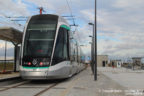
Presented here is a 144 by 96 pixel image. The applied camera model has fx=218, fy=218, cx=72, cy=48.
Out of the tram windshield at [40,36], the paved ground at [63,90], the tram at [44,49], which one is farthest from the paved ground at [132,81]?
the tram windshield at [40,36]

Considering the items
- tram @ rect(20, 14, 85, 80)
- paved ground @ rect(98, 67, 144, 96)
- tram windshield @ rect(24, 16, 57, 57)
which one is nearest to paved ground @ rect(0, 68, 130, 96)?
paved ground @ rect(98, 67, 144, 96)

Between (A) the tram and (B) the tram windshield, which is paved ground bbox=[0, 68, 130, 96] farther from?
(B) the tram windshield

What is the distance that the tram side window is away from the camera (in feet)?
40.1

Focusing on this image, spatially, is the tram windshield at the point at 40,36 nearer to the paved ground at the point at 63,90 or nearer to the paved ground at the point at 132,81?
the paved ground at the point at 63,90

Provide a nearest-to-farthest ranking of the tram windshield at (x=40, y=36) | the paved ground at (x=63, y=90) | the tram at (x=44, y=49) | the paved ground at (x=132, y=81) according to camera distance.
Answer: the paved ground at (x=63, y=90), the paved ground at (x=132, y=81), the tram at (x=44, y=49), the tram windshield at (x=40, y=36)

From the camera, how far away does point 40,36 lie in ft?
40.3

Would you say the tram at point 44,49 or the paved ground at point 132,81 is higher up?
the tram at point 44,49

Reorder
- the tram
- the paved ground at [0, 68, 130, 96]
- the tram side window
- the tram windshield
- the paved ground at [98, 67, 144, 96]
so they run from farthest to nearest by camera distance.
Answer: the tram side window → the tram windshield → the tram → the paved ground at [98, 67, 144, 96] → the paved ground at [0, 68, 130, 96]

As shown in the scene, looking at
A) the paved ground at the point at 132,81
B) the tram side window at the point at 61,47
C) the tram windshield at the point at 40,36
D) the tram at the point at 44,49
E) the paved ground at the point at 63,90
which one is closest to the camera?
the paved ground at the point at 63,90

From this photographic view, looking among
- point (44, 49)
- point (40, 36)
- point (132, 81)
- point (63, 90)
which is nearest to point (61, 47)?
point (44, 49)

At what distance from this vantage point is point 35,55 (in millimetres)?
11805

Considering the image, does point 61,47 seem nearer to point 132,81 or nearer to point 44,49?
point 44,49

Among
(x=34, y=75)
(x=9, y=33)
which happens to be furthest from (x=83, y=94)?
(x=9, y=33)

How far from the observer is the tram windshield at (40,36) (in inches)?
469
